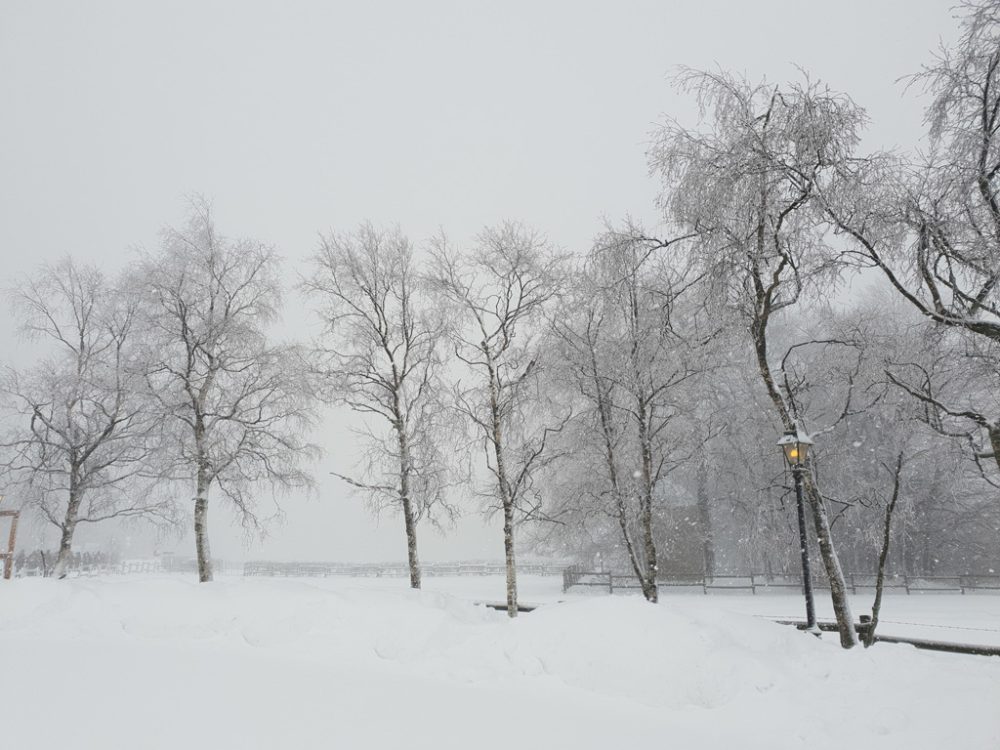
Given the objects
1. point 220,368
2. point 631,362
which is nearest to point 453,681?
point 631,362

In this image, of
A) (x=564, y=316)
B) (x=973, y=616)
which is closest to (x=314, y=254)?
(x=564, y=316)

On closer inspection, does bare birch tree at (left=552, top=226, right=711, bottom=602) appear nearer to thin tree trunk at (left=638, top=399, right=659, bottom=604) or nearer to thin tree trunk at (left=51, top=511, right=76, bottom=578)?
thin tree trunk at (left=638, top=399, right=659, bottom=604)

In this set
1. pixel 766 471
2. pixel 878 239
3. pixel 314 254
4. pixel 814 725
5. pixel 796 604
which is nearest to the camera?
pixel 814 725

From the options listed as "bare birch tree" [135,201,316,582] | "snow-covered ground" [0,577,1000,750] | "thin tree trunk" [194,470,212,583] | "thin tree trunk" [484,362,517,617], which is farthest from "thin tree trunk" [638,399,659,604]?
"thin tree trunk" [194,470,212,583]

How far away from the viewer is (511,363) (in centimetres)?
1518

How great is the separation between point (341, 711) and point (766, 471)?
23368 mm

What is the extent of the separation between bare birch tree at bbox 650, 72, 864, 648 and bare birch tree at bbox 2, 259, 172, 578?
1609 cm

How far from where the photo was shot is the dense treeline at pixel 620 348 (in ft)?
25.2

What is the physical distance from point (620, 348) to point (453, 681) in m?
8.70

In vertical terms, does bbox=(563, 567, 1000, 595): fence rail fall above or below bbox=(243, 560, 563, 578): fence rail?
above

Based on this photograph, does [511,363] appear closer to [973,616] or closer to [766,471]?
[766,471]

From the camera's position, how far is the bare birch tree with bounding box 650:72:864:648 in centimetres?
850

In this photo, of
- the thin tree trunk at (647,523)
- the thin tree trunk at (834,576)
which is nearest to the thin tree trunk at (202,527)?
the thin tree trunk at (647,523)

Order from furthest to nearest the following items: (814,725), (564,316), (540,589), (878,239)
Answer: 1. (540,589)
2. (564,316)
3. (878,239)
4. (814,725)
